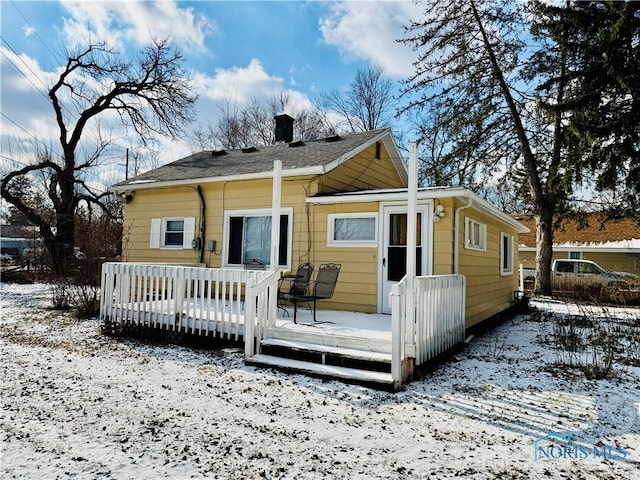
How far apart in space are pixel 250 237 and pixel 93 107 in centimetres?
1348

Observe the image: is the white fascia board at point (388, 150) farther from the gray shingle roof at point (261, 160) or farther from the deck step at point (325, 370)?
the deck step at point (325, 370)

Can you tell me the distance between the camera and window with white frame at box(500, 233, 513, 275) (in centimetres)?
1027

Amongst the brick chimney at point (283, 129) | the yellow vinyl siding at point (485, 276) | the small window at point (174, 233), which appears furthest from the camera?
the brick chimney at point (283, 129)

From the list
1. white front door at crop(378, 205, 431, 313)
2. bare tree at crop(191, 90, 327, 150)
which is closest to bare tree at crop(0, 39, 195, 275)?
bare tree at crop(191, 90, 327, 150)

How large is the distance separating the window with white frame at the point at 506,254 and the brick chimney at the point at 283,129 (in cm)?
674

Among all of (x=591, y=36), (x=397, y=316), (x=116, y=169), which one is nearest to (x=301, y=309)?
(x=397, y=316)

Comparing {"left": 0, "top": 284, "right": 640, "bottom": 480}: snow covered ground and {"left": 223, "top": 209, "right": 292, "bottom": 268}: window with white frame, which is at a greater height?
{"left": 223, "top": 209, "right": 292, "bottom": 268}: window with white frame

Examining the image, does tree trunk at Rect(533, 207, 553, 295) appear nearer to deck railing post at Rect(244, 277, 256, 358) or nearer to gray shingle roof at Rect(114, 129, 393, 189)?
gray shingle roof at Rect(114, 129, 393, 189)

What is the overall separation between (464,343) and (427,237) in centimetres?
184

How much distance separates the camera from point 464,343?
260 inches

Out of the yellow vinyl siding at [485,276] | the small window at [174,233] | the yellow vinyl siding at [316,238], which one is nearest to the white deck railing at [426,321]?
the yellow vinyl siding at [316,238]

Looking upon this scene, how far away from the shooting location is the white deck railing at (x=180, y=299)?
5703 mm

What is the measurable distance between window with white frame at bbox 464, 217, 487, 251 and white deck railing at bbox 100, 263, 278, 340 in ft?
12.4

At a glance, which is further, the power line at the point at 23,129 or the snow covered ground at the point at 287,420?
the power line at the point at 23,129
